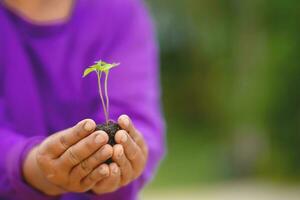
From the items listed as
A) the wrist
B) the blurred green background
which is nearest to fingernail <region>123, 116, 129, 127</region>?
the wrist

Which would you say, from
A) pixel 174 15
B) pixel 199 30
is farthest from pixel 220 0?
pixel 174 15

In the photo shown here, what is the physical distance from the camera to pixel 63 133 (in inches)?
40.9

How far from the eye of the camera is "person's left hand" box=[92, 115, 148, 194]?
1.03 m

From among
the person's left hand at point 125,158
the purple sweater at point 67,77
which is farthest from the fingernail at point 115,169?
the purple sweater at point 67,77

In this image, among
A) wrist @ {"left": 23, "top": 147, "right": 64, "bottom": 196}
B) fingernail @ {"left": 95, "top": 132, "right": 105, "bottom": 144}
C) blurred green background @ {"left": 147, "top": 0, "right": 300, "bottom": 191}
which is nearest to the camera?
fingernail @ {"left": 95, "top": 132, "right": 105, "bottom": 144}

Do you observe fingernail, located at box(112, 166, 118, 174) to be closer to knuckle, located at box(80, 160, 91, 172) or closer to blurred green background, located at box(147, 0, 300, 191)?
knuckle, located at box(80, 160, 91, 172)

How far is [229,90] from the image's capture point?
4988 mm

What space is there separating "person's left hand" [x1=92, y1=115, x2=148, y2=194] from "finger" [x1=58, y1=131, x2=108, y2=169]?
33 mm

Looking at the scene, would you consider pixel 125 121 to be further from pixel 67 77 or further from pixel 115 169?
pixel 67 77

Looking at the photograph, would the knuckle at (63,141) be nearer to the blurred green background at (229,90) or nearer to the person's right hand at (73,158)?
the person's right hand at (73,158)

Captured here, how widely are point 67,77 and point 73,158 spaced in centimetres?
43

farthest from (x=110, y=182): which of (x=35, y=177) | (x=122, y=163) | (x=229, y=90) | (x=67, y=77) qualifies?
(x=229, y=90)

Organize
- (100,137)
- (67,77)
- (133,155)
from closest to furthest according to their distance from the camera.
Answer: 1. (100,137)
2. (133,155)
3. (67,77)

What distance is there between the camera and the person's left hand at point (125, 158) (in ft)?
3.37
